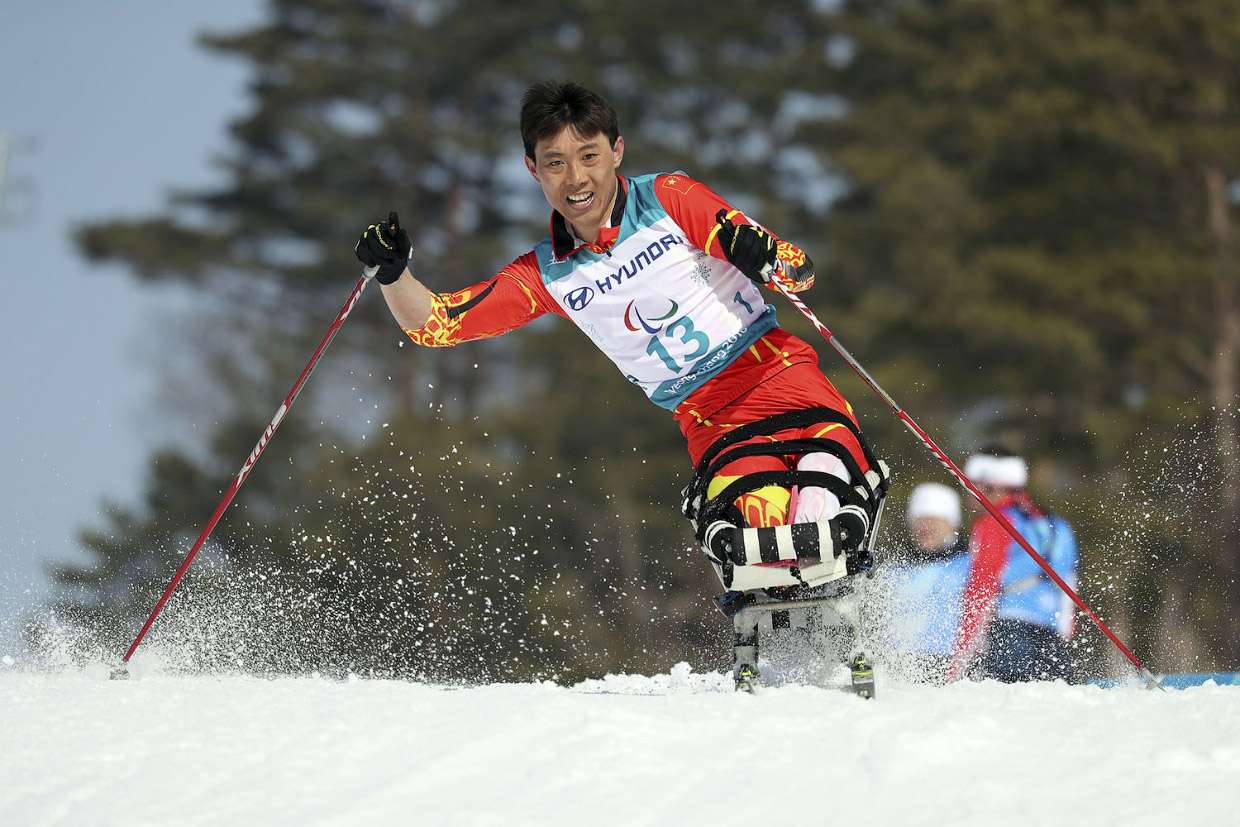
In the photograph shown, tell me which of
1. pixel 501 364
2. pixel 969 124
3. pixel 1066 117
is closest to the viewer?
pixel 1066 117

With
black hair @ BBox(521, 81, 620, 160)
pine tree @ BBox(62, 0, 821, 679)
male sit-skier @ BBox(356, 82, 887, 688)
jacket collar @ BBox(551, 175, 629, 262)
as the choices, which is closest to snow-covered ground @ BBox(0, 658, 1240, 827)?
male sit-skier @ BBox(356, 82, 887, 688)

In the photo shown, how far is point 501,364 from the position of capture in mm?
19484

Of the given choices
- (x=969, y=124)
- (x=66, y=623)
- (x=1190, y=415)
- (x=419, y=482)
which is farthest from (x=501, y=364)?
(x=66, y=623)

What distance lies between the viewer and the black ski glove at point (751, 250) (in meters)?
3.54

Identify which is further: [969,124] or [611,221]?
[969,124]

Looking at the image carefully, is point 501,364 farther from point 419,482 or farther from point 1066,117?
point 1066,117

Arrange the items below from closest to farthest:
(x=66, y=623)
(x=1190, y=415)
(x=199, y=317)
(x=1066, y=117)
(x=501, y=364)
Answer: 1. (x=66, y=623)
2. (x=1190, y=415)
3. (x=1066, y=117)
4. (x=501, y=364)
5. (x=199, y=317)

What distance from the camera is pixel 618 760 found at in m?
2.53

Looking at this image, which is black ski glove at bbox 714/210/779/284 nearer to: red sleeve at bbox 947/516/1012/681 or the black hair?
the black hair

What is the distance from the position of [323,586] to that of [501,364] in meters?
5.53

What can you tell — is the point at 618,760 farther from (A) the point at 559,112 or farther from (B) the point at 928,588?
(B) the point at 928,588

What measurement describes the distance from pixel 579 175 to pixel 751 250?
54cm

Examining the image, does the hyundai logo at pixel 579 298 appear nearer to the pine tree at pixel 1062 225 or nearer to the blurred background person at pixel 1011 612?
the blurred background person at pixel 1011 612

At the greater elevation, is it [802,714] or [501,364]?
[501,364]
